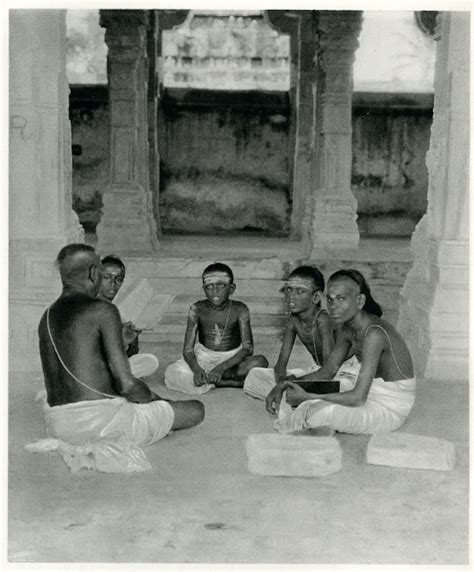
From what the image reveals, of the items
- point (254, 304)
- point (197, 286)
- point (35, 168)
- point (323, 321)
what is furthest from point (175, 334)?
point (323, 321)

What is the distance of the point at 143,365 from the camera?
5.85 m

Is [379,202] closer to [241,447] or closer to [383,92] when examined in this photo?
[383,92]

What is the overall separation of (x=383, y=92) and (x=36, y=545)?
460 inches

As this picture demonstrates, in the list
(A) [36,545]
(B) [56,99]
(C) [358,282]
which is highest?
(B) [56,99]

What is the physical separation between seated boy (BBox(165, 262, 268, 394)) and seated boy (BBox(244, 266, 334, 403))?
0.25 m

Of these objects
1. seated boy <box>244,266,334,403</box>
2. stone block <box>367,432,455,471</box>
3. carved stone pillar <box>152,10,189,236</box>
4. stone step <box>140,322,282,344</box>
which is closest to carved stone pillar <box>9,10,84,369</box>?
stone step <box>140,322,282,344</box>

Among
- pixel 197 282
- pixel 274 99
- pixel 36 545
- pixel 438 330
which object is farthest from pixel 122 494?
pixel 274 99

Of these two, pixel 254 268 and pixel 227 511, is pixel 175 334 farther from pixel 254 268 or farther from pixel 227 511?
pixel 227 511

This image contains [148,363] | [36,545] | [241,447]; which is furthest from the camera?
[148,363]

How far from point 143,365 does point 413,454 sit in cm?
241

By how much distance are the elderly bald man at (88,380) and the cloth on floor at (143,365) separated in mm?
1535

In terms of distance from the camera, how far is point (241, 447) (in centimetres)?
445

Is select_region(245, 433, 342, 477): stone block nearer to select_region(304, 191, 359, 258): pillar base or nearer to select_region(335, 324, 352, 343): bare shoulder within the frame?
select_region(335, 324, 352, 343): bare shoulder

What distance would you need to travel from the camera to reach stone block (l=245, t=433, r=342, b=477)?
13.0 feet
